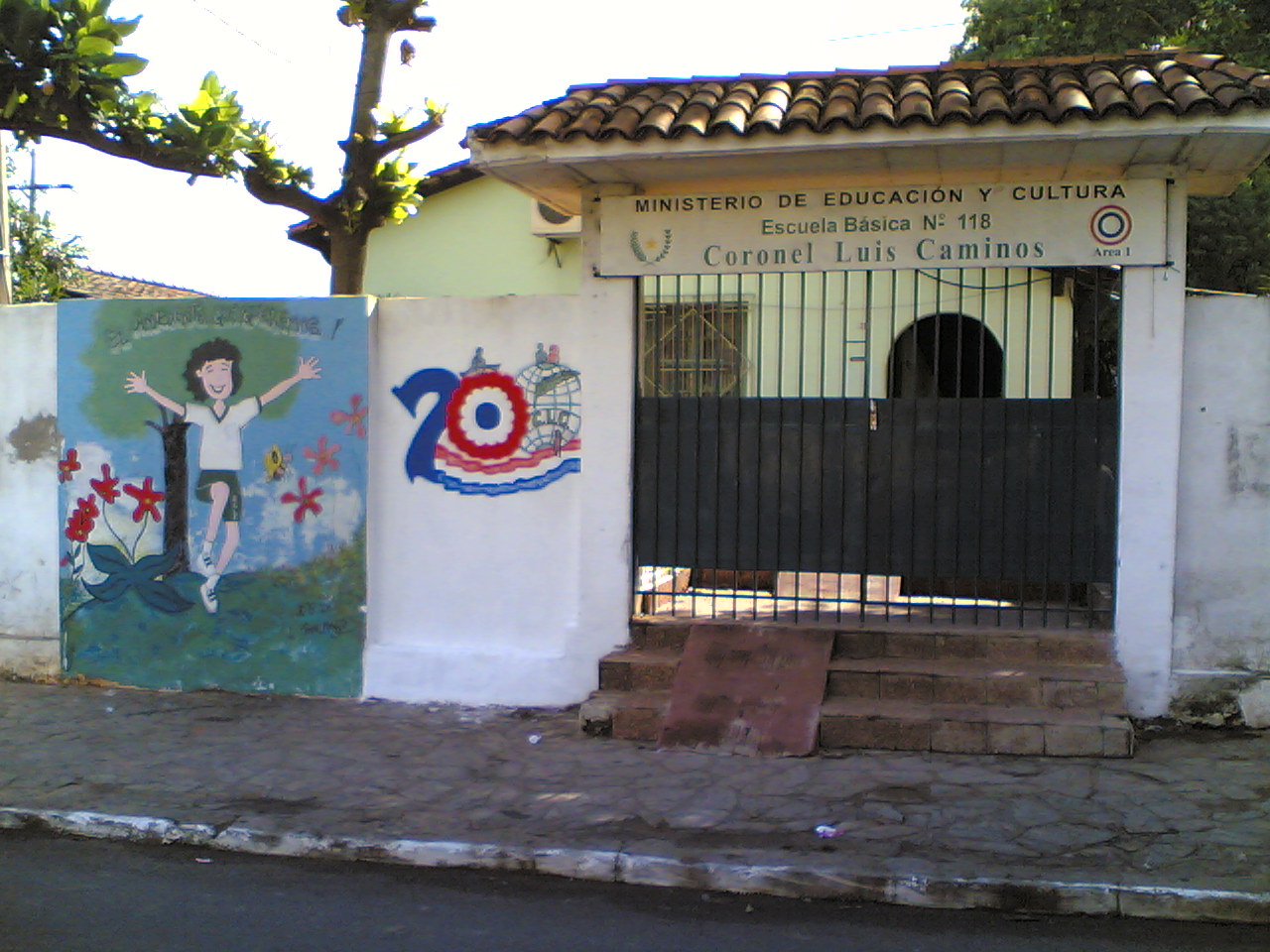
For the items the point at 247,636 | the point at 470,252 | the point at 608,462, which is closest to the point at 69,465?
the point at 247,636

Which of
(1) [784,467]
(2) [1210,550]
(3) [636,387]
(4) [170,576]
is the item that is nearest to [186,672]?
(4) [170,576]

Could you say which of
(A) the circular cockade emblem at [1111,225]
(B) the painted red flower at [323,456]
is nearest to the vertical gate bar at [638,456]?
(B) the painted red flower at [323,456]

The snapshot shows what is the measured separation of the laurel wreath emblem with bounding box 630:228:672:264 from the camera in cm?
730

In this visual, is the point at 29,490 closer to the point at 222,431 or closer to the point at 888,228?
the point at 222,431

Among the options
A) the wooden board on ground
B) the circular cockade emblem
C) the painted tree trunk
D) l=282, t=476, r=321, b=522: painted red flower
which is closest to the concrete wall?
the circular cockade emblem

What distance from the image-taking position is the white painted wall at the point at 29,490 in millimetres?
8359

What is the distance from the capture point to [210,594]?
26.3 ft

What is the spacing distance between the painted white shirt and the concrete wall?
5.85 m

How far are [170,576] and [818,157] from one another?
200 inches

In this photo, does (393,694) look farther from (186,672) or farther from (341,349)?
(341,349)

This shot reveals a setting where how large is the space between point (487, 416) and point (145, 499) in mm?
2512

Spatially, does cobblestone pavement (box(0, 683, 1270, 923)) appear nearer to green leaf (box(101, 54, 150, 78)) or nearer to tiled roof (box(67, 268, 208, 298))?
green leaf (box(101, 54, 150, 78))

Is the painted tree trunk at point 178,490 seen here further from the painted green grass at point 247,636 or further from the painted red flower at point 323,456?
the painted red flower at point 323,456

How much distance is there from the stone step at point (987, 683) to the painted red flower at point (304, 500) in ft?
11.5
